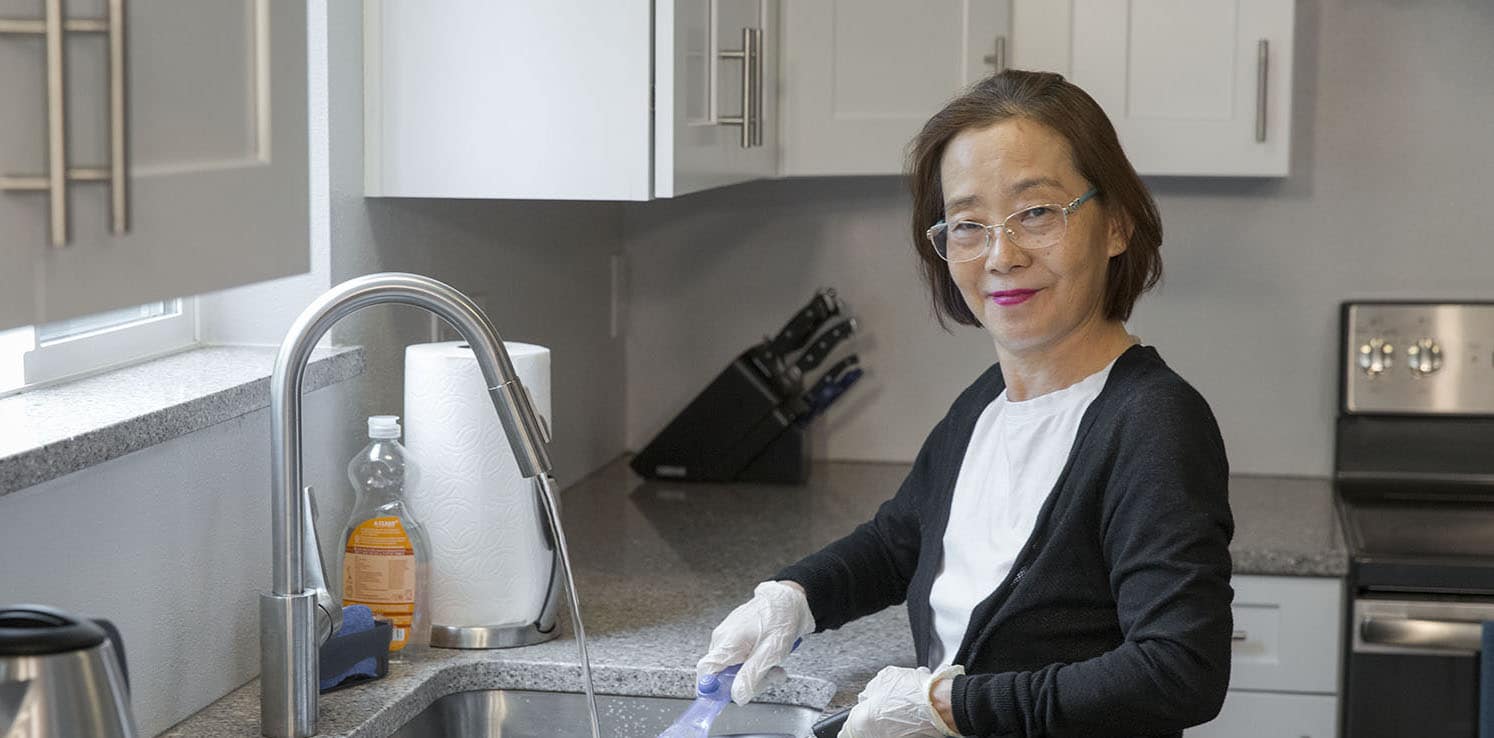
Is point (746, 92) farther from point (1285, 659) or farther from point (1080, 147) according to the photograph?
point (1285, 659)

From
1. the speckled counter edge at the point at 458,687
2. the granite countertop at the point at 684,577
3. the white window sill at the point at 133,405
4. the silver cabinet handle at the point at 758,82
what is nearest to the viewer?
the white window sill at the point at 133,405

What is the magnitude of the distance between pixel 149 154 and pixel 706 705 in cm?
91

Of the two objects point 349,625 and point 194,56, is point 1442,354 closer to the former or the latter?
point 349,625

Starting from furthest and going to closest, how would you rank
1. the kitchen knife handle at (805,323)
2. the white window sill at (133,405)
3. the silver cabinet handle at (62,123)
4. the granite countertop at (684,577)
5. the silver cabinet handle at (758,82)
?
the kitchen knife handle at (805,323) → the silver cabinet handle at (758,82) → the granite countertop at (684,577) → the white window sill at (133,405) → the silver cabinet handle at (62,123)

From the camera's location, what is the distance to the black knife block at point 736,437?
304 cm

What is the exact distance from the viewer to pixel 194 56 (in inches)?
37.4

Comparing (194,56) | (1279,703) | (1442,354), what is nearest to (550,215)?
(1279,703)

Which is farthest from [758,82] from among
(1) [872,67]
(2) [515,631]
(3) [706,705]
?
(3) [706,705]

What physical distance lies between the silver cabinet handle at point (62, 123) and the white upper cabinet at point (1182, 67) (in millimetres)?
2019

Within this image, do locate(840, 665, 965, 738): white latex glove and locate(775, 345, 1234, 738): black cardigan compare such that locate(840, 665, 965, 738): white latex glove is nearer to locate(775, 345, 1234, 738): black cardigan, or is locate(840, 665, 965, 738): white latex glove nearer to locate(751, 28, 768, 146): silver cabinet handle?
locate(775, 345, 1234, 738): black cardigan

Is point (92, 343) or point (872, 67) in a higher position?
point (872, 67)

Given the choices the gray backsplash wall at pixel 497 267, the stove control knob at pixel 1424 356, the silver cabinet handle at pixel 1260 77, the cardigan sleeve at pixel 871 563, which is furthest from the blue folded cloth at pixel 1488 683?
the gray backsplash wall at pixel 497 267

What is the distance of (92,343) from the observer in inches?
65.7

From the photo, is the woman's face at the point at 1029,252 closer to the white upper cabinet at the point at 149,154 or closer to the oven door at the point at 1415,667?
the white upper cabinet at the point at 149,154
